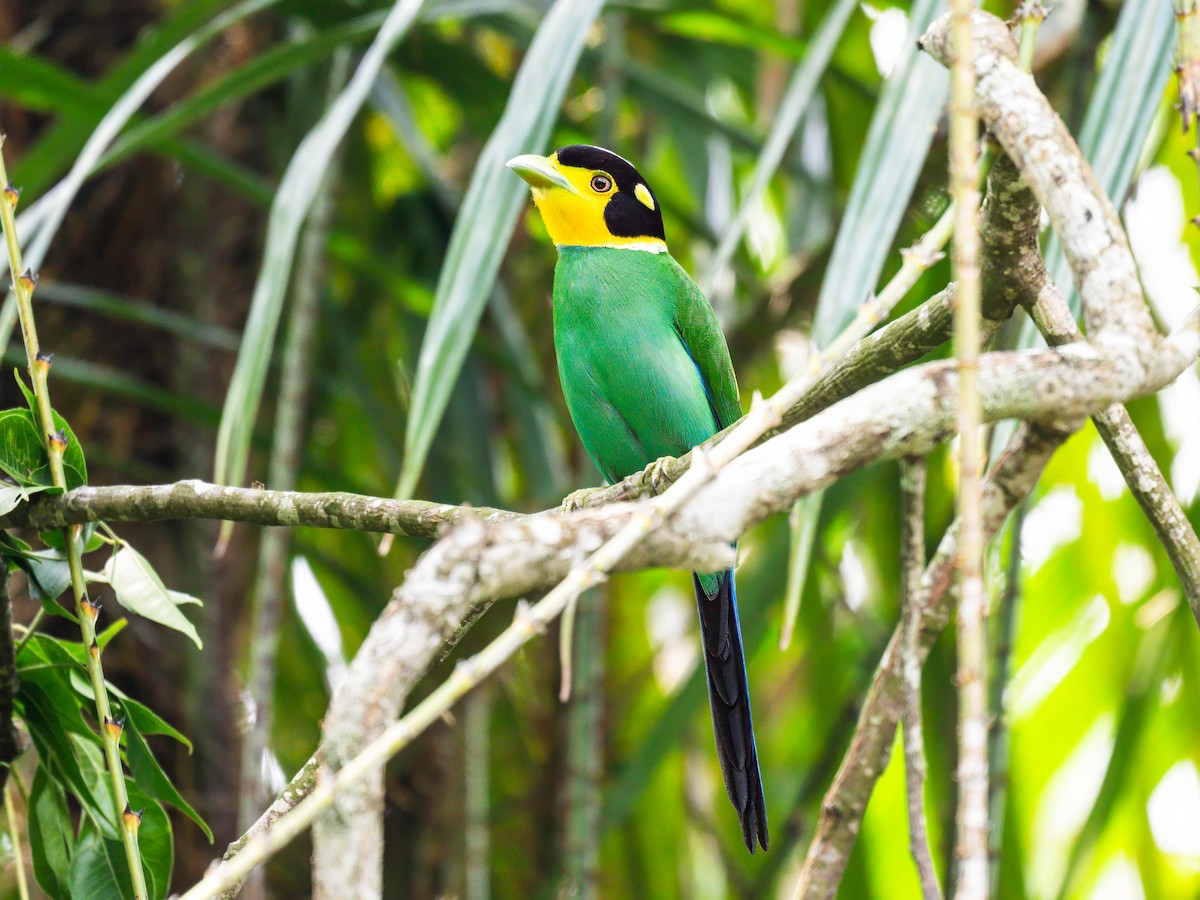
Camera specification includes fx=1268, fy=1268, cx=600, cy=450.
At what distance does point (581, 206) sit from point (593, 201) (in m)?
0.03

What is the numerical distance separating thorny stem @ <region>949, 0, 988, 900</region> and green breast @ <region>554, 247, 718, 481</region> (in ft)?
5.50

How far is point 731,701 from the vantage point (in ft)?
7.02

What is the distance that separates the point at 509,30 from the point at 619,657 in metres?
1.89

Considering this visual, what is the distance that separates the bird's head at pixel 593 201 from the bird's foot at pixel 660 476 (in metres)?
0.88


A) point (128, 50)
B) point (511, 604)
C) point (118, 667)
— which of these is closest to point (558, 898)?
point (511, 604)

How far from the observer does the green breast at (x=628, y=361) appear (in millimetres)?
2479

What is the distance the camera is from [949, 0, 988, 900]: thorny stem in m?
0.71

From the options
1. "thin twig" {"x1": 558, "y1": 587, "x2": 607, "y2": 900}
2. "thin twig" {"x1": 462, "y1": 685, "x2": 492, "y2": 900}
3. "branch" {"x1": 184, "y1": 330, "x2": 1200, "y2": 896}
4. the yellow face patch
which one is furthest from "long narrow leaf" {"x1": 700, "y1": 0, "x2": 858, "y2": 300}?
"thin twig" {"x1": 462, "y1": 685, "x2": 492, "y2": 900}

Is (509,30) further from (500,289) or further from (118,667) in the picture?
(118,667)

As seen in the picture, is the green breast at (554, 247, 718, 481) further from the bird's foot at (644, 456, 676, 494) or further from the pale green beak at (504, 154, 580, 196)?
the bird's foot at (644, 456, 676, 494)

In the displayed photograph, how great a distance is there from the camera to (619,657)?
396cm

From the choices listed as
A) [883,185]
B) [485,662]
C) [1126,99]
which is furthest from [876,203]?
[485,662]

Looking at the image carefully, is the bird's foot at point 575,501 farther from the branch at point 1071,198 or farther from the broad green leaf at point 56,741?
the branch at point 1071,198

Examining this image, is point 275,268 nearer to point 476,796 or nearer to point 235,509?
point 235,509
